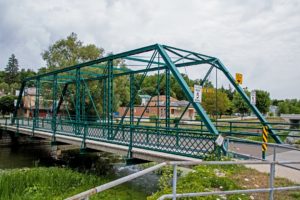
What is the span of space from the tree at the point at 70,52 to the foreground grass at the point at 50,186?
80.7 feet

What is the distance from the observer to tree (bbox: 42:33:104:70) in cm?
3681

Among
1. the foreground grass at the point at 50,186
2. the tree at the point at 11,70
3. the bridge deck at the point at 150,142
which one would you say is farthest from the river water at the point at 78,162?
the tree at the point at 11,70

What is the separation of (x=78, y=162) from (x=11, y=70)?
352ft

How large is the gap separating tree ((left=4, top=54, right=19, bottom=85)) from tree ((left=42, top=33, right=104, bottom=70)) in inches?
3121

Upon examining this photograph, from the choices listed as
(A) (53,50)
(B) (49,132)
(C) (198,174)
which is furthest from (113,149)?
(A) (53,50)

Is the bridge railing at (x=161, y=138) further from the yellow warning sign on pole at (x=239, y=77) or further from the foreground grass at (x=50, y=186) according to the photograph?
the yellow warning sign on pole at (x=239, y=77)

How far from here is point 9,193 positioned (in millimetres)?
11344

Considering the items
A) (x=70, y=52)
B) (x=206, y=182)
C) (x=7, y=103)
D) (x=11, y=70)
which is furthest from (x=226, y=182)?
(x=11, y=70)

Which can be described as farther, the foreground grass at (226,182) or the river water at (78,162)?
the river water at (78,162)

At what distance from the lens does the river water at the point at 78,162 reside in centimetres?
1453

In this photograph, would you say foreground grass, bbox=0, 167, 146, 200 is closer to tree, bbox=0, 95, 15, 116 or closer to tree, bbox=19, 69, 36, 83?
tree, bbox=0, 95, 15, 116

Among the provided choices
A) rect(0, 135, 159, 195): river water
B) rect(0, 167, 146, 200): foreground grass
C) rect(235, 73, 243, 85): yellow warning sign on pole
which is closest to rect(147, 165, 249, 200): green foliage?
rect(0, 167, 146, 200): foreground grass

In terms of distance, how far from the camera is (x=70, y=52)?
37875 mm

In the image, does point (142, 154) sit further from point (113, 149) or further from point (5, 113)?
point (5, 113)
